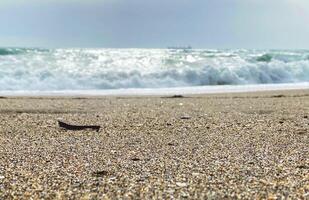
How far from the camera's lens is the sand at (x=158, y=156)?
10.7 feet

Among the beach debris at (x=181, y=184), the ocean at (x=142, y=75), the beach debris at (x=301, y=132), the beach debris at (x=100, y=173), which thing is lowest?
the beach debris at (x=181, y=184)

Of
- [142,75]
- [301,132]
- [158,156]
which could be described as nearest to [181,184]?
[158,156]

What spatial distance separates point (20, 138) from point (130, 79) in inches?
539

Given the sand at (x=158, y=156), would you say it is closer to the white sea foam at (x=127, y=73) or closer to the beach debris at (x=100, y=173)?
the beach debris at (x=100, y=173)

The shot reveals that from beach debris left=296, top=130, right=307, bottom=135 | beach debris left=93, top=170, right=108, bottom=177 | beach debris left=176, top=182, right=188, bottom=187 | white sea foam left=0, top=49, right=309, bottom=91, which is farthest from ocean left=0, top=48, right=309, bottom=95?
beach debris left=176, top=182, right=188, bottom=187

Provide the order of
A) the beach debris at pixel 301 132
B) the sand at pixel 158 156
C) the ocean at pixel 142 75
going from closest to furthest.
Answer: the sand at pixel 158 156
the beach debris at pixel 301 132
the ocean at pixel 142 75

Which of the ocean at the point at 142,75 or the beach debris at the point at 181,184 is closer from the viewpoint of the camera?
the beach debris at the point at 181,184

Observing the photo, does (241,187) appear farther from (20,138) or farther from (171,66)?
(171,66)

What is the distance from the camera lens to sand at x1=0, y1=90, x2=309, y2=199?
3266 millimetres

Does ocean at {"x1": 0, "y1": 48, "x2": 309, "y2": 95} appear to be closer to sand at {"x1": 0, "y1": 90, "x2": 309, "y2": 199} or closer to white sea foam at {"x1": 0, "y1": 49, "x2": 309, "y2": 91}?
white sea foam at {"x1": 0, "y1": 49, "x2": 309, "y2": 91}

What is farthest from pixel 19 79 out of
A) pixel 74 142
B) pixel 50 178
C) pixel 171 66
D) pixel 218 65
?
pixel 50 178

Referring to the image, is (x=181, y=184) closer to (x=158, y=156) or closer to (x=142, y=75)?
(x=158, y=156)

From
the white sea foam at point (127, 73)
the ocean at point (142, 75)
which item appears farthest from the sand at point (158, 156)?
the white sea foam at point (127, 73)

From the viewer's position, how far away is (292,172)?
3.71 meters
